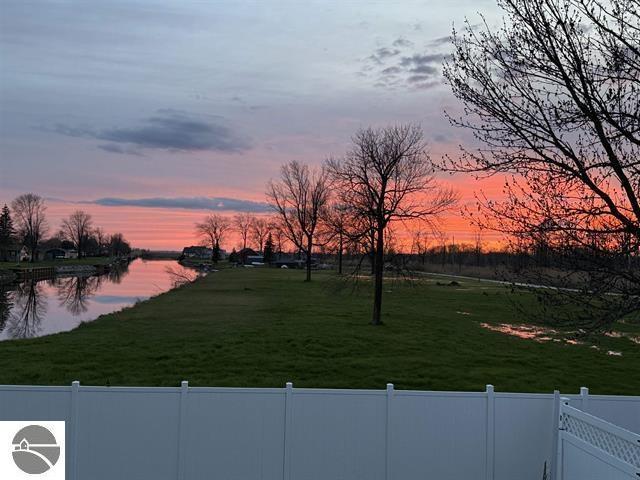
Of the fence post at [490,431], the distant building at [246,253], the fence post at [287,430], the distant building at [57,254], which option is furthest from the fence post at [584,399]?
the distant building at [57,254]

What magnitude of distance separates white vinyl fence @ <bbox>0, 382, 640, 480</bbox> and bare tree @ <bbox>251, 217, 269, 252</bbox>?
12982cm

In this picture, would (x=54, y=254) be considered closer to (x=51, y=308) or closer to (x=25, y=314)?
(x=51, y=308)

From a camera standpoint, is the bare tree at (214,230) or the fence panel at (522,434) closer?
the fence panel at (522,434)

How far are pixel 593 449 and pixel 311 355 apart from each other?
11733 mm

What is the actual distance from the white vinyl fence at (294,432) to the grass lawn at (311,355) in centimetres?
618

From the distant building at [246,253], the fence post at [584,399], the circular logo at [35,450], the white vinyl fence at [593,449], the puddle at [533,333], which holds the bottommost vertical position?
the puddle at [533,333]

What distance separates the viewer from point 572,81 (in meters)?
7.94

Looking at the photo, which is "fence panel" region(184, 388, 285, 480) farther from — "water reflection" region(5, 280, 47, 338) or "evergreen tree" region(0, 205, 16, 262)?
"evergreen tree" region(0, 205, 16, 262)

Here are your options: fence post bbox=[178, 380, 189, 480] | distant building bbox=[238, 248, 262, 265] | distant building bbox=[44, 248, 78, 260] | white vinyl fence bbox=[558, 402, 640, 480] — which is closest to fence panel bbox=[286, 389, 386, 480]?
fence post bbox=[178, 380, 189, 480]

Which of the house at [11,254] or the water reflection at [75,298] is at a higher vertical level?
the house at [11,254]

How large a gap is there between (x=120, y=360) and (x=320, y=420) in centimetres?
1113

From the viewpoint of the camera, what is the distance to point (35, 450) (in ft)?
25.7

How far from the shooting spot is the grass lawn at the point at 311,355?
1516cm

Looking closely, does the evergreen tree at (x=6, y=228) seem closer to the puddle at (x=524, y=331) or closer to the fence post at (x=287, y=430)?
the puddle at (x=524, y=331)
